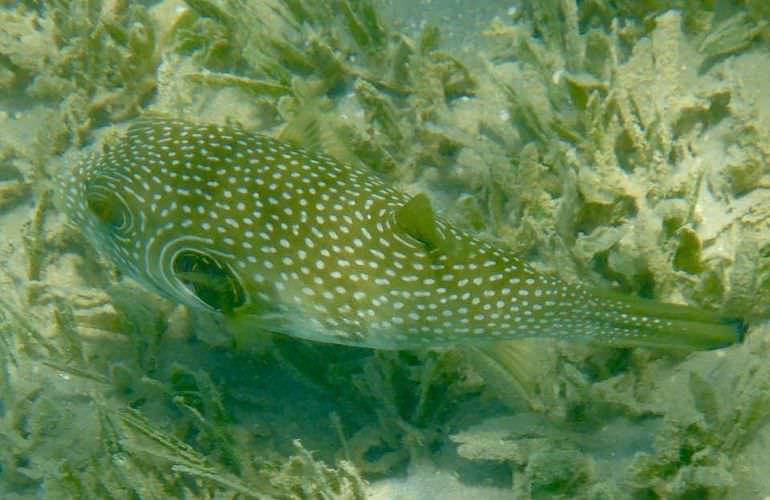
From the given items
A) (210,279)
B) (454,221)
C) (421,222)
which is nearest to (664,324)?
(421,222)

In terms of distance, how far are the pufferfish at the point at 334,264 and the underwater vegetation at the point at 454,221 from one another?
34cm

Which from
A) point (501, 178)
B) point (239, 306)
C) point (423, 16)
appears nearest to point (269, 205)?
point (239, 306)

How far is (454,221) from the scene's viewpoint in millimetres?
3734

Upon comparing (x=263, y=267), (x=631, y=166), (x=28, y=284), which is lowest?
(x=28, y=284)

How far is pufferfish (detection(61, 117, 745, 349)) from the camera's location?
2578mm

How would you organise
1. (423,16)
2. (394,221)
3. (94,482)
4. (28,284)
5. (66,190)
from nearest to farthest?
(394,221), (66,190), (94,482), (28,284), (423,16)

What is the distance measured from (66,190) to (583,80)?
284 cm

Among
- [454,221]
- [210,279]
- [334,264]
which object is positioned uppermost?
[454,221]

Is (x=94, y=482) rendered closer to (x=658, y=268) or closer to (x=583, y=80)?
(x=658, y=268)

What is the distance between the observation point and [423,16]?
5.00 m

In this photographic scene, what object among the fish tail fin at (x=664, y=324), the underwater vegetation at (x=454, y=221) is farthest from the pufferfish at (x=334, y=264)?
the underwater vegetation at (x=454, y=221)

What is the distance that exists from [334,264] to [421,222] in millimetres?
390

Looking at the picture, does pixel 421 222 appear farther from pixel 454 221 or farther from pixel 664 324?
pixel 454 221

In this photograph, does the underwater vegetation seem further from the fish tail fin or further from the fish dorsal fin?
the fish dorsal fin
